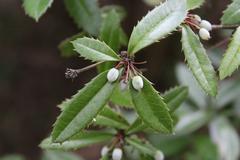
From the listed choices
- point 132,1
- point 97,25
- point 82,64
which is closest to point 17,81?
point 82,64

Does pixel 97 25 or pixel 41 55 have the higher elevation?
pixel 97 25

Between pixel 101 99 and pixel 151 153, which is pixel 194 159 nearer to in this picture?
pixel 151 153

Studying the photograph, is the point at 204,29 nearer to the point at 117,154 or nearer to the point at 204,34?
the point at 204,34

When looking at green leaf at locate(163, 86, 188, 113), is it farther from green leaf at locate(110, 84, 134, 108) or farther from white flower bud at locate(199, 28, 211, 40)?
white flower bud at locate(199, 28, 211, 40)

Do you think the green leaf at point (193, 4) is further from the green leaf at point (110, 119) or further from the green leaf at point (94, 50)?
the green leaf at point (110, 119)

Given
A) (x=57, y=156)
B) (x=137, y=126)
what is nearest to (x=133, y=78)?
(x=137, y=126)
